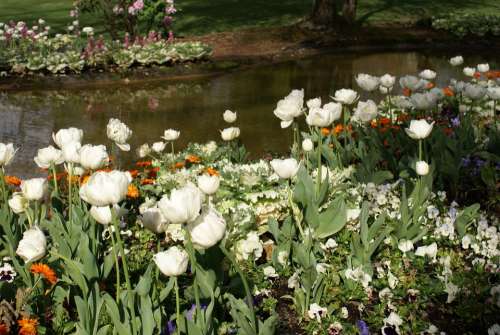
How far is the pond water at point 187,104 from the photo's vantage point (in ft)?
28.8

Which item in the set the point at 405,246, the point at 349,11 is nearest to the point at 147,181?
the point at 405,246

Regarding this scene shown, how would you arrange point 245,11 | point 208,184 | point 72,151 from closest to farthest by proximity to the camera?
point 208,184
point 72,151
point 245,11

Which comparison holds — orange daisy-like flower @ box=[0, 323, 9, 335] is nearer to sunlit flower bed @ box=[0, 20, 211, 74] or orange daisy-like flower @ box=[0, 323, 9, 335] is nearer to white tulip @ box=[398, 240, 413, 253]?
white tulip @ box=[398, 240, 413, 253]

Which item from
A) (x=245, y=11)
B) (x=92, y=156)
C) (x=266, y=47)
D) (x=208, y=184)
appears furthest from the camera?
(x=245, y=11)

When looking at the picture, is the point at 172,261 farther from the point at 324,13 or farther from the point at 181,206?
the point at 324,13

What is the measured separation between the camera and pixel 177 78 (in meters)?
13.4

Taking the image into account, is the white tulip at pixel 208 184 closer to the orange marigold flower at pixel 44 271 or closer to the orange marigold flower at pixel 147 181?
the orange marigold flower at pixel 44 271

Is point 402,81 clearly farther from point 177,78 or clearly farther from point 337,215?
point 177,78

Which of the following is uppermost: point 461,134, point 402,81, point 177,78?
point 402,81

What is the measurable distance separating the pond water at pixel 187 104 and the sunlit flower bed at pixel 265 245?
9.79 ft

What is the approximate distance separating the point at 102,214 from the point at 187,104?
8.16m

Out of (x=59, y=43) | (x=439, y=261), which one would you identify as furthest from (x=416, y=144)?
(x=59, y=43)

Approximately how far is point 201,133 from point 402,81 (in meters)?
3.93

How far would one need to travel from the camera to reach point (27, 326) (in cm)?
273
